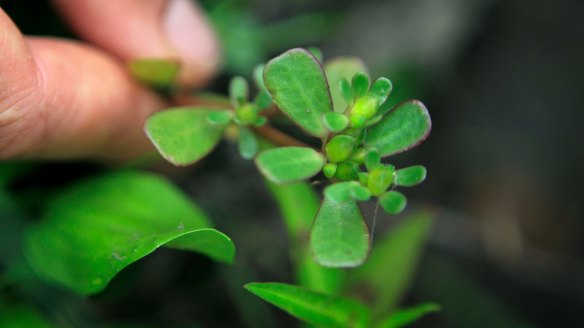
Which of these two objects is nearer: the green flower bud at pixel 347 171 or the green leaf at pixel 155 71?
the green flower bud at pixel 347 171

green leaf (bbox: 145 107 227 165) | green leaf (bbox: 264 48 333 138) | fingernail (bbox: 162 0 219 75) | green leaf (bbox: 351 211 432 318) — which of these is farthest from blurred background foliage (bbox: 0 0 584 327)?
green leaf (bbox: 264 48 333 138)

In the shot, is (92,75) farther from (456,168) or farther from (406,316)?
(456,168)

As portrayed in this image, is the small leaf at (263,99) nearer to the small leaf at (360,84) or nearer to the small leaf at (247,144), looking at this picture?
the small leaf at (247,144)

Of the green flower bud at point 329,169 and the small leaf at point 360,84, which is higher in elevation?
the small leaf at point 360,84

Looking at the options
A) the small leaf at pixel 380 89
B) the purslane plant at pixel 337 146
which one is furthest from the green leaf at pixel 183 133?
the small leaf at pixel 380 89

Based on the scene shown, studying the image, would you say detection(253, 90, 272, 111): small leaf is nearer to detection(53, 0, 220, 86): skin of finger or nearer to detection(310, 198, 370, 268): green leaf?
detection(310, 198, 370, 268): green leaf

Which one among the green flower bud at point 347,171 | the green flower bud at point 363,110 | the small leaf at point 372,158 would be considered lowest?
the green flower bud at point 347,171

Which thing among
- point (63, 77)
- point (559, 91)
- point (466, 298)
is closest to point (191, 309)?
point (466, 298)
